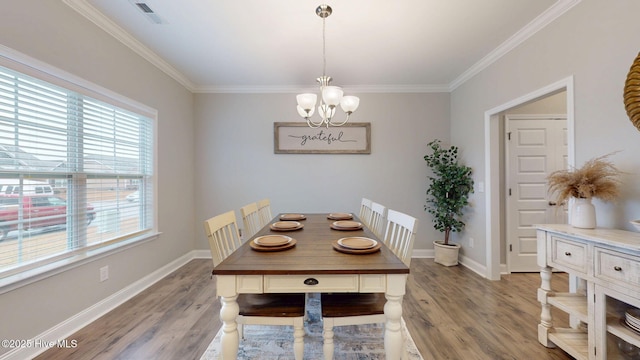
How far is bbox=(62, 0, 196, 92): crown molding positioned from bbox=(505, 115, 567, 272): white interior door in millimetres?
4367

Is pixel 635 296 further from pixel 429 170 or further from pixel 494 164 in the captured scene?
pixel 429 170

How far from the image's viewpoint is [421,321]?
2.13 m

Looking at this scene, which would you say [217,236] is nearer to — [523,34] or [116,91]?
[116,91]

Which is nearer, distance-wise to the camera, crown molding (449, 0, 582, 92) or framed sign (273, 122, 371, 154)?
crown molding (449, 0, 582, 92)

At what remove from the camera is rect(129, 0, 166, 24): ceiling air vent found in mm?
2016

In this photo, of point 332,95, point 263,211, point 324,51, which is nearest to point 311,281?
point 332,95

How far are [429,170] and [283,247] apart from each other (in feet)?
10.0

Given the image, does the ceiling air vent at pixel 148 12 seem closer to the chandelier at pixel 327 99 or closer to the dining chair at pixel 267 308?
the chandelier at pixel 327 99

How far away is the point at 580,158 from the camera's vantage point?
1.91 meters

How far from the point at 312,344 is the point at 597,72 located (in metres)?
2.82

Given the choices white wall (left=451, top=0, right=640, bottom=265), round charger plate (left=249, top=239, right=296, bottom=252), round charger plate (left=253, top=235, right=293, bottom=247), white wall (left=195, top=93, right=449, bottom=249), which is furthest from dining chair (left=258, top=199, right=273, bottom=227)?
white wall (left=451, top=0, right=640, bottom=265)

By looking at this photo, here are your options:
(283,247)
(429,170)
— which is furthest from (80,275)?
(429,170)

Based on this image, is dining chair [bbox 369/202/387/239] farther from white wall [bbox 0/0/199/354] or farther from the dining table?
white wall [bbox 0/0/199/354]

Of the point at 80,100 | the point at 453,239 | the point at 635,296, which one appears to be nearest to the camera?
the point at 635,296
